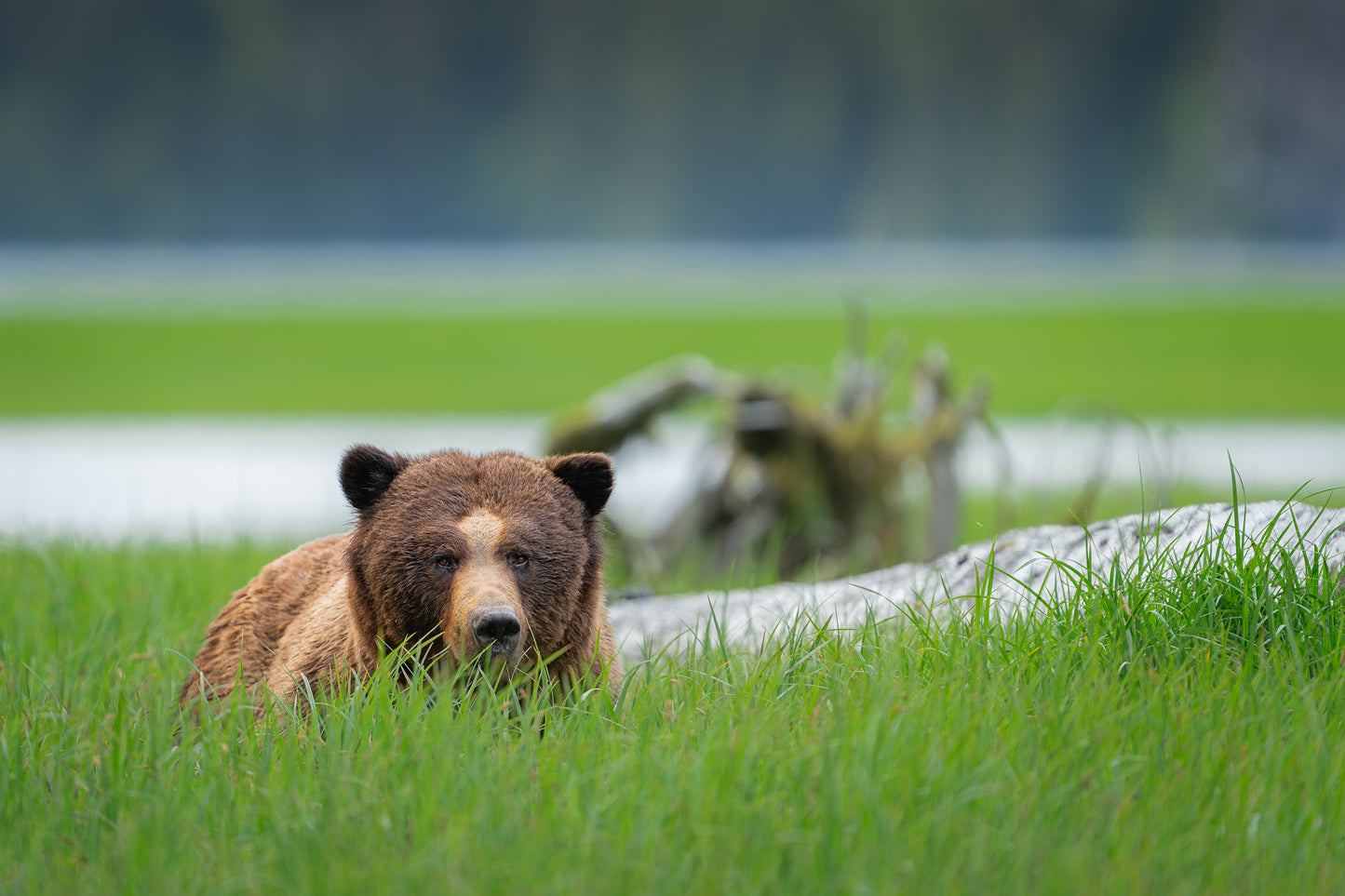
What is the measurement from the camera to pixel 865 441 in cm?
616

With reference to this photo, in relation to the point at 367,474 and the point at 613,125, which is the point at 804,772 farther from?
the point at 613,125

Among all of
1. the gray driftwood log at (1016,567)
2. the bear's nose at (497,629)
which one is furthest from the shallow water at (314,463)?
the bear's nose at (497,629)

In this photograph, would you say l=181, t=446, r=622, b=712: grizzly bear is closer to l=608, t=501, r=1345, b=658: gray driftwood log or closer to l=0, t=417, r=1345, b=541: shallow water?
l=608, t=501, r=1345, b=658: gray driftwood log

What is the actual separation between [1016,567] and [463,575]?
5.23 ft

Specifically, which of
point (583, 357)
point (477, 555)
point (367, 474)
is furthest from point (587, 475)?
point (583, 357)

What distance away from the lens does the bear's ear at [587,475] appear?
291 centimetres

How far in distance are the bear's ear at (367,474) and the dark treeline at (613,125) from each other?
41371mm

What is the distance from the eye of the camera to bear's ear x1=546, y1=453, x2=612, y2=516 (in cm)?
291

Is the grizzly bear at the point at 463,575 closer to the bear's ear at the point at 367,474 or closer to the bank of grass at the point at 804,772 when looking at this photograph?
the bear's ear at the point at 367,474

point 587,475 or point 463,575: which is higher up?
point 587,475

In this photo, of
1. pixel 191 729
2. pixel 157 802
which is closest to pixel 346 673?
pixel 191 729

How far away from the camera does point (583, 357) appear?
62.6 ft

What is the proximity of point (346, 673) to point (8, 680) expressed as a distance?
89 centimetres

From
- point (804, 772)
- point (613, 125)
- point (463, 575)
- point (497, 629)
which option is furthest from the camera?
point (613, 125)
